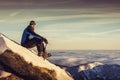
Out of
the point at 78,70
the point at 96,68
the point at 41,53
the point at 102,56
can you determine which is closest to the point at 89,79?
the point at 78,70

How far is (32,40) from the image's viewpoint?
29.9 m

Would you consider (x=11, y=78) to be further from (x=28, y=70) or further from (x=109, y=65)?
(x=109, y=65)

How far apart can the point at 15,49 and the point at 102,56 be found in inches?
928

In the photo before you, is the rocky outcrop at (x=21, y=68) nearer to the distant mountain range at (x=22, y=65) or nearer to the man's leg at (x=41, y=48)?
the distant mountain range at (x=22, y=65)

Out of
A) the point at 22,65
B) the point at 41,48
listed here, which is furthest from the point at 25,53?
the point at 41,48

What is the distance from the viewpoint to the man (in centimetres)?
2948

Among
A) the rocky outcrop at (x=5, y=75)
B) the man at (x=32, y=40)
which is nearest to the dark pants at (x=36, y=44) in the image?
the man at (x=32, y=40)

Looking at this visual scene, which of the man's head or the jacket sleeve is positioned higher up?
the man's head

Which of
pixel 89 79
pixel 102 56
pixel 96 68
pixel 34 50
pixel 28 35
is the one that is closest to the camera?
pixel 28 35

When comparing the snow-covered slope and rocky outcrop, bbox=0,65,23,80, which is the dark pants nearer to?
the snow-covered slope

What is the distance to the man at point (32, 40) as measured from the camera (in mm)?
29484

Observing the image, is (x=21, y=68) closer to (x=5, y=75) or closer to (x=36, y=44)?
(x=5, y=75)

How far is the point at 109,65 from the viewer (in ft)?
145

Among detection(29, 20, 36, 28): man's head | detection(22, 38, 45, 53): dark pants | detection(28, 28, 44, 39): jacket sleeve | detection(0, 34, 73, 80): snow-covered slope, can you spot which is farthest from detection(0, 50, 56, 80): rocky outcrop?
detection(29, 20, 36, 28): man's head
